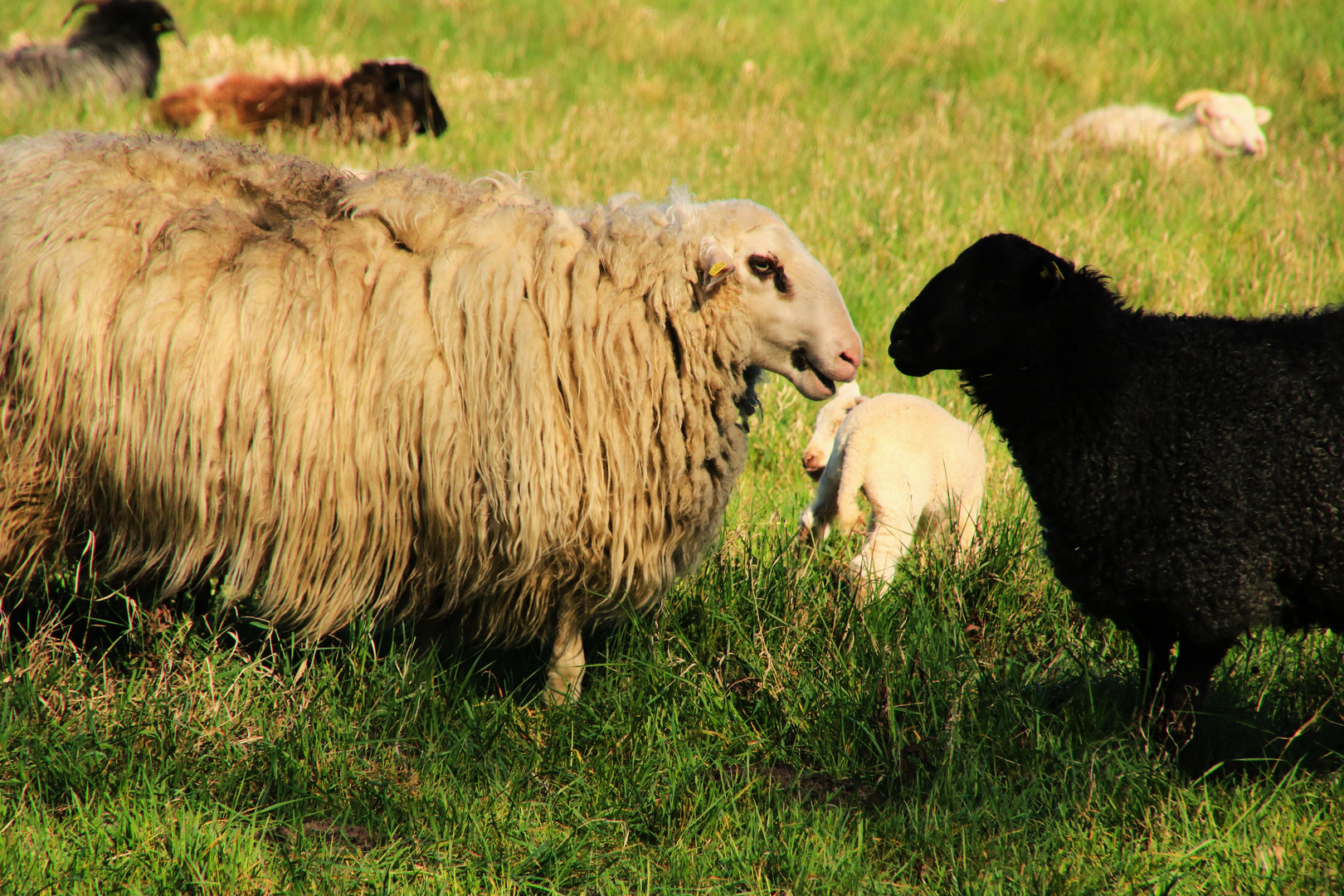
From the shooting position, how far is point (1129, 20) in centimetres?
1319

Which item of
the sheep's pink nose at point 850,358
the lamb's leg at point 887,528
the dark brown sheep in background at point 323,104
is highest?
the sheep's pink nose at point 850,358

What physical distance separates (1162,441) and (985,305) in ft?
1.89

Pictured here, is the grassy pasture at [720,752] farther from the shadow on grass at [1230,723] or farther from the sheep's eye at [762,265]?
the sheep's eye at [762,265]

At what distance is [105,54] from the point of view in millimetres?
10188

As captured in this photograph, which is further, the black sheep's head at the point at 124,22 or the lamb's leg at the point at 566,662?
the black sheep's head at the point at 124,22

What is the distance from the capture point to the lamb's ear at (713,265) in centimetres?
303

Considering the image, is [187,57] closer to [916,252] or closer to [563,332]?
[916,252]

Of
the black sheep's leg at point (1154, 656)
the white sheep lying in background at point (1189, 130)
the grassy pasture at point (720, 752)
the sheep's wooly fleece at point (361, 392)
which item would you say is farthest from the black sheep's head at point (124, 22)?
the black sheep's leg at point (1154, 656)

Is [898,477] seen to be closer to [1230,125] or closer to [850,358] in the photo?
[850,358]

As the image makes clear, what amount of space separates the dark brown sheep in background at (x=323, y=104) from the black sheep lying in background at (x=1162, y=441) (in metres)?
6.91

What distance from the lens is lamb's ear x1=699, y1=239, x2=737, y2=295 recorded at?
9.93ft

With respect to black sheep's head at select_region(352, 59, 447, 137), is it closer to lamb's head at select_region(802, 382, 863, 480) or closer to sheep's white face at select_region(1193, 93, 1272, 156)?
lamb's head at select_region(802, 382, 863, 480)

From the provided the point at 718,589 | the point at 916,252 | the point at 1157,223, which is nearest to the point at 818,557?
the point at 718,589

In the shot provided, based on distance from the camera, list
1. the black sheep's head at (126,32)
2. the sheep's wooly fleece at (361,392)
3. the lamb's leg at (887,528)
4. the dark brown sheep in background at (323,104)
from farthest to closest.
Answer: the black sheep's head at (126,32) → the dark brown sheep in background at (323,104) → the lamb's leg at (887,528) → the sheep's wooly fleece at (361,392)
